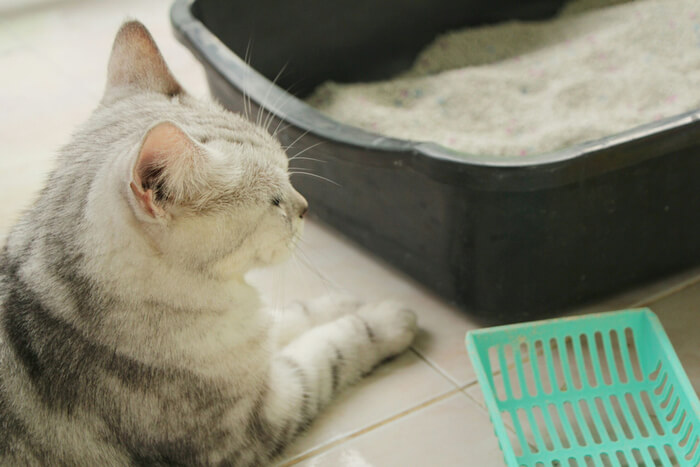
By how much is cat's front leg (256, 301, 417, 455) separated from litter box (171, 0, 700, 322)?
15 cm

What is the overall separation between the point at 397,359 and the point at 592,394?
1.18 feet

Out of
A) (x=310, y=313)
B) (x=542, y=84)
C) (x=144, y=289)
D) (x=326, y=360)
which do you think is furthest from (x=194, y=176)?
(x=542, y=84)

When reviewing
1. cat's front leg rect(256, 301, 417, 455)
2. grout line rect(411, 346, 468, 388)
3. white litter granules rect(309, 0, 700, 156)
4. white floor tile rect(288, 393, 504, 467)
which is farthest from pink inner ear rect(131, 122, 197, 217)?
white litter granules rect(309, 0, 700, 156)

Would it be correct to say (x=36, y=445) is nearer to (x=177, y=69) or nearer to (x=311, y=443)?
(x=311, y=443)

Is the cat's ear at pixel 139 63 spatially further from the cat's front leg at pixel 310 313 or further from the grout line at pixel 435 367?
the grout line at pixel 435 367

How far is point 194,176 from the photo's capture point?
99 centimetres

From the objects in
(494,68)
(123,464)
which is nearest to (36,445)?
(123,464)

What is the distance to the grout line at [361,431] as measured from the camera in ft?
4.30

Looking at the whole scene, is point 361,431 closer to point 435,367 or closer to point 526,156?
point 435,367

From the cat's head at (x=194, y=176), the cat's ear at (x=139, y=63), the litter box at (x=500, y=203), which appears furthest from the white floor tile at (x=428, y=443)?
the cat's ear at (x=139, y=63)

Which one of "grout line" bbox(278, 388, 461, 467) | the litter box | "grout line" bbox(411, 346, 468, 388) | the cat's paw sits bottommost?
"grout line" bbox(278, 388, 461, 467)

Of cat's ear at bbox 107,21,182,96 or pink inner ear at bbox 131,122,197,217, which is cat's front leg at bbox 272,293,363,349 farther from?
pink inner ear at bbox 131,122,197,217

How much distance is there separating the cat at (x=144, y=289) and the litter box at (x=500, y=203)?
312 millimetres

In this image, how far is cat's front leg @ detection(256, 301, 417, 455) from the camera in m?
1.30
